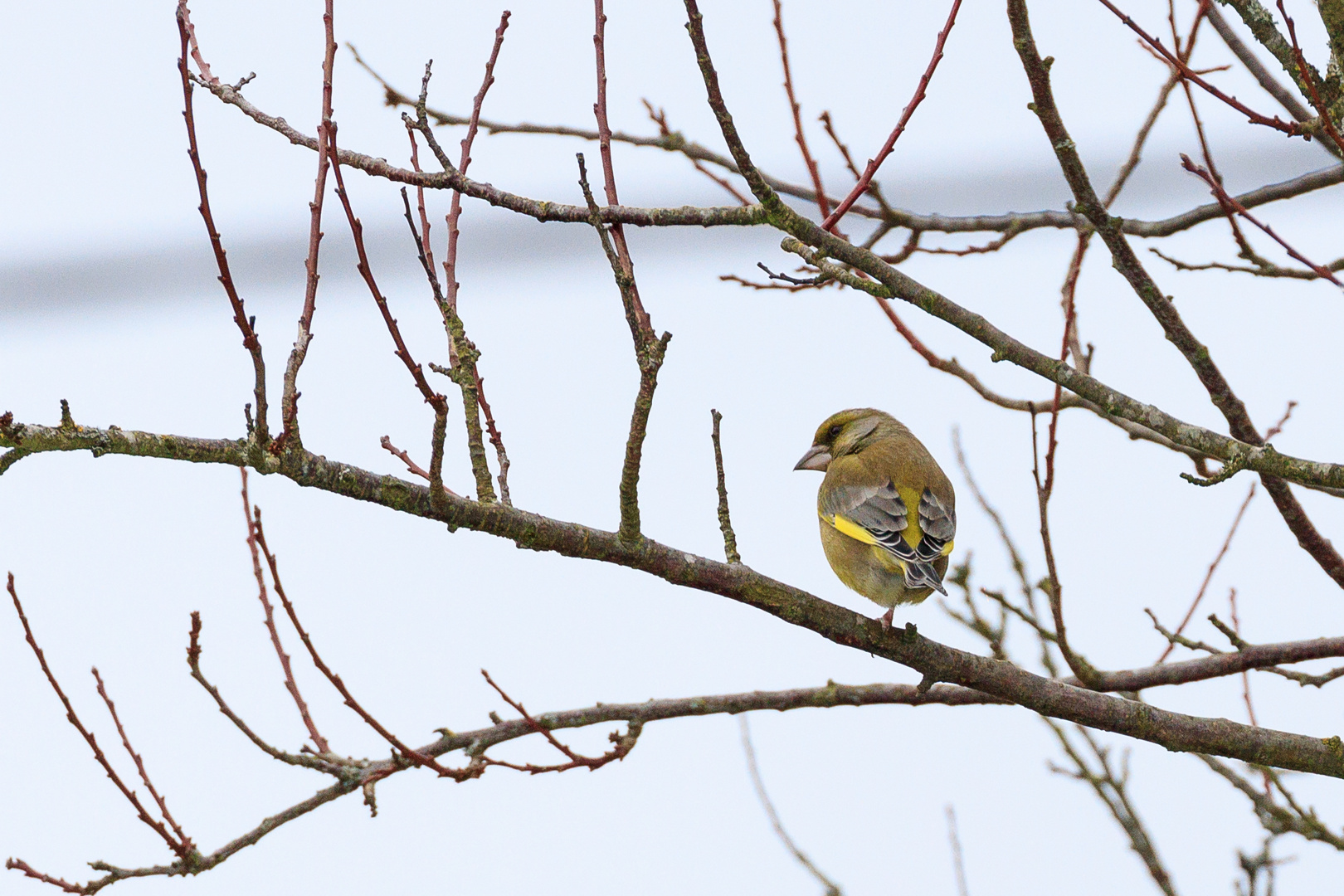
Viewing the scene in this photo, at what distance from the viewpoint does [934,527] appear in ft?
15.9

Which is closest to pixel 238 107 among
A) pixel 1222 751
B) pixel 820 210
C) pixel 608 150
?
pixel 608 150

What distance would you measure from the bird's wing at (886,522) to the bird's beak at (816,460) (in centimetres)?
64

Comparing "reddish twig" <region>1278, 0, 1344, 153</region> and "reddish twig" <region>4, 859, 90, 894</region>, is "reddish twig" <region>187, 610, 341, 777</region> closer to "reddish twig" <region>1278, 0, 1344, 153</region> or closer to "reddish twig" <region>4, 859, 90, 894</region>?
"reddish twig" <region>4, 859, 90, 894</region>

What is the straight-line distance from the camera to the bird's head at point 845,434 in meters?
5.83

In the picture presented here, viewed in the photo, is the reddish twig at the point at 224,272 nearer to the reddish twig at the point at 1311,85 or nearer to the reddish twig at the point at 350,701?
the reddish twig at the point at 350,701

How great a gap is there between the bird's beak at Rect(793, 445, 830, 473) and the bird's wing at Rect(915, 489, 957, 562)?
2.56ft

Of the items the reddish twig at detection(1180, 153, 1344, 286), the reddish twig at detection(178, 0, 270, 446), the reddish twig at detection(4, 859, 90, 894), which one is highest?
the reddish twig at detection(1180, 153, 1344, 286)

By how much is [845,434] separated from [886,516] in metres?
1.22

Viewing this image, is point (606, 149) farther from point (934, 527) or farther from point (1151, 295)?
point (934, 527)

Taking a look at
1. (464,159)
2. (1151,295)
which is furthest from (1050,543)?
(464,159)

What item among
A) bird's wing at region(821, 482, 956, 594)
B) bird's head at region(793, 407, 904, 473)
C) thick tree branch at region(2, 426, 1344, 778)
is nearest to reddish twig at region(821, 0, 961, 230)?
thick tree branch at region(2, 426, 1344, 778)

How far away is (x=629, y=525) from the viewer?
2.90 metres

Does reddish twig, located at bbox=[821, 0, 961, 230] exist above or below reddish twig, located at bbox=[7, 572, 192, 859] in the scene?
above

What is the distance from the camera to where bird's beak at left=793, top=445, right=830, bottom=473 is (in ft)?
19.2
